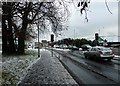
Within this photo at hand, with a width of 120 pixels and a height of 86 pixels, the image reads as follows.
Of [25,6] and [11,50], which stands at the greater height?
[25,6]

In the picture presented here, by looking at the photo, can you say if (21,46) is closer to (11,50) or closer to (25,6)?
(11,50)

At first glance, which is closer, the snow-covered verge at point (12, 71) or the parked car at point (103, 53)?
the snow-covered verge at point (12, 71)

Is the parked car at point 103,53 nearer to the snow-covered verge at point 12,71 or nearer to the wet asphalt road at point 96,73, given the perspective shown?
the wet asphalt road at point 96,73

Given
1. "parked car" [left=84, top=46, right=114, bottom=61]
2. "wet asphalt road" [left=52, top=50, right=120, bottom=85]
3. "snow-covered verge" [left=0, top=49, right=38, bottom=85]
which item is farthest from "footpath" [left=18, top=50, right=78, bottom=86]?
"parked car" [left=84, top=46, right=114, bottom=61]

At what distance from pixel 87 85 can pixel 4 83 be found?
149 inches

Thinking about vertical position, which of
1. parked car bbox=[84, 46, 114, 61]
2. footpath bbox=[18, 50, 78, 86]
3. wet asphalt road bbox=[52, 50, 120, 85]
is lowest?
wet asphalt road bbox=[52, 50, 120, 85]

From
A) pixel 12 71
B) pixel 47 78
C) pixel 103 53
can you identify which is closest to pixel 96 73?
pixel 47 78

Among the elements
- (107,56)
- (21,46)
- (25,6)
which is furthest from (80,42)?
(25,6)

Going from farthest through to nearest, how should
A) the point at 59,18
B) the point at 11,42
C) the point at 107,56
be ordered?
1. the point at 11,42
2. the point at 107,56
3. the point at 59,18

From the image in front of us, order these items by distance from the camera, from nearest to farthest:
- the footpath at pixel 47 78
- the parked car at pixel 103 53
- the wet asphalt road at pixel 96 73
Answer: the footpath at pixel 47 78 → the wet asphalt road at pixel 96 73 → the parked car at pixel 103 53

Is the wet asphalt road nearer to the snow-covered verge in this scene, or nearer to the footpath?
the footpath

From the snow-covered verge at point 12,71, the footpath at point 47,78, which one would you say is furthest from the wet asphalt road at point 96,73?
the snow-covered verge at point 12,71

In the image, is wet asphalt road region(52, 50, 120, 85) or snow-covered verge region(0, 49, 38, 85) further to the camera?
wet asphalt road region(52, 50, 120, 85)

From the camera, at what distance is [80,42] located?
370 feet
